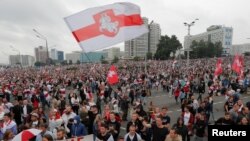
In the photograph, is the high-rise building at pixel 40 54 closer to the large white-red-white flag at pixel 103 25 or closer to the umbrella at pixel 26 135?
the large white-red-white flag at pixel 103 25

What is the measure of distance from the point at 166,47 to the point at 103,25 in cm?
8016

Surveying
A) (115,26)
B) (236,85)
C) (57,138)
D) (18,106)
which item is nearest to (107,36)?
(115,26)

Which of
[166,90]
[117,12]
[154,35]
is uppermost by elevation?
[154,35]

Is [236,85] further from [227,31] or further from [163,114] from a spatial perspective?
[227,31]

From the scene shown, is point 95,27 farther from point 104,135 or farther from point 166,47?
point 166,47

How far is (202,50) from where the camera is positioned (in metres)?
90.6

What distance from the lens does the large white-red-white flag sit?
688 cm

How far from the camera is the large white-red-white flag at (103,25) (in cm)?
688

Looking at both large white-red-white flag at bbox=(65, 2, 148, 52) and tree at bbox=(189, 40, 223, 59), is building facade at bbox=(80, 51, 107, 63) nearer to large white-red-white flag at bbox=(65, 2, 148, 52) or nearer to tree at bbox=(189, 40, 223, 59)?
large white-red-white flag at bbox=(65, 2, 148, 52)

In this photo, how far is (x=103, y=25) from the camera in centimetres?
730

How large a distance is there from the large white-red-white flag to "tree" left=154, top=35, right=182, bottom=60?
77.9m

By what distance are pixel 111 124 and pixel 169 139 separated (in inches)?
75.0

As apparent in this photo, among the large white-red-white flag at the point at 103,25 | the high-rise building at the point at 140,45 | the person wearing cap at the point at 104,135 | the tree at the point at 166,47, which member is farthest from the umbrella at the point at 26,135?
the high-rise building at the point at 140,45

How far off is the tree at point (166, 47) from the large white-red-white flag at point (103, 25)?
256ft
